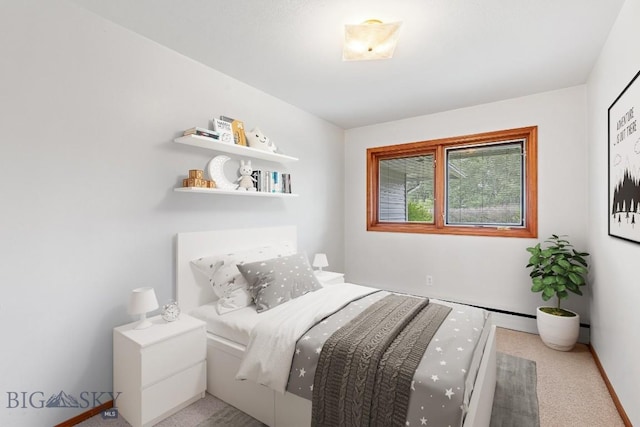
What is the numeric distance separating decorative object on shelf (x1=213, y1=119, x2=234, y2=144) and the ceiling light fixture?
112 centimetres

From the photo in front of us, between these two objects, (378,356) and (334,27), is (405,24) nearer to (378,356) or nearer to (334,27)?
(334,27)

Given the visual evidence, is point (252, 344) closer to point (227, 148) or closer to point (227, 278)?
Result: point (227, 278)

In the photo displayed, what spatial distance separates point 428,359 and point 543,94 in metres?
3.03

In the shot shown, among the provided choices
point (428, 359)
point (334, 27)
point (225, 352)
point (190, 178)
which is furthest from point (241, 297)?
point (334, 27)

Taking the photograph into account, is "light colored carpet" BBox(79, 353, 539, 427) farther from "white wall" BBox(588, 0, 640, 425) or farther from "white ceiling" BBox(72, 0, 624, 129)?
"white ceiling" BBox(72, 0, 624, 129)

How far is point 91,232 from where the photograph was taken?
1896mm

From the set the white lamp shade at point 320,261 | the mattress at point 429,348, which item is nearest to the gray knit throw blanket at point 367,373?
the mattress at point 429,348

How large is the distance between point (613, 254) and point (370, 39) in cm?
218

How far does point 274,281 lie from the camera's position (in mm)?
2303

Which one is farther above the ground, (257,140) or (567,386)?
→ (257,140)

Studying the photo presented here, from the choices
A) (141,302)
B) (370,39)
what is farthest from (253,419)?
(370,39)

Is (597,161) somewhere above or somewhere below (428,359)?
above

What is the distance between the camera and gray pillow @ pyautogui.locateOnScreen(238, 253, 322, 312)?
223 centimetres

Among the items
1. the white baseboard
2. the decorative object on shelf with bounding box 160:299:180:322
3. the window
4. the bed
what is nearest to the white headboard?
the bed
